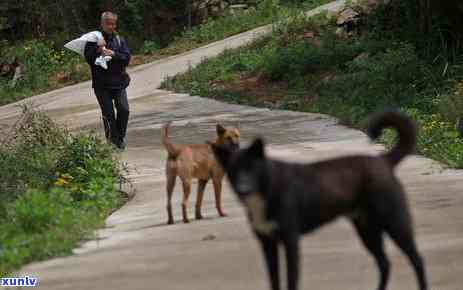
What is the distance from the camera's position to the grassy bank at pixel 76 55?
31.6 m

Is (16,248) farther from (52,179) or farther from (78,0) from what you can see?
(78,0)

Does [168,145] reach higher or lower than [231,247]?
higher

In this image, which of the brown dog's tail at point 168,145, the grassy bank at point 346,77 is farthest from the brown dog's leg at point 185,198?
the grassy bank at point 346,77

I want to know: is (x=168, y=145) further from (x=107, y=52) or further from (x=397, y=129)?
(x=107, y=52)

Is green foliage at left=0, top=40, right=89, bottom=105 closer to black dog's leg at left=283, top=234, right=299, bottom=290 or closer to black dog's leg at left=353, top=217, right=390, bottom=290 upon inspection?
black dog's leg at left=353, top=217, right=390, bottom=290

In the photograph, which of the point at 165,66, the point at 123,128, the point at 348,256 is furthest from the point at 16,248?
the point at 165,66

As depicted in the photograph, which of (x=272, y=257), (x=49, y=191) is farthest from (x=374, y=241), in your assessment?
(x=49, y=191)

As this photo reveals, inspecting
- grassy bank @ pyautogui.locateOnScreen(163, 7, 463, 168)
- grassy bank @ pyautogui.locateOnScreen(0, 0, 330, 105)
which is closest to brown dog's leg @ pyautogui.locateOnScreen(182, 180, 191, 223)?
grassy bank @ pyautogui.locateOnScreen(163, 7, 463, 168)

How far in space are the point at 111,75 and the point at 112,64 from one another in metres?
0.17

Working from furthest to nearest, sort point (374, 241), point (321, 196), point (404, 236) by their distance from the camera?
point (374, 241) → point (404, 236) → point (321, 196)

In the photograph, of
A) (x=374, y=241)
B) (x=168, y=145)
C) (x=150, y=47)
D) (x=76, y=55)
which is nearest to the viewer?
(x=374, y=241)

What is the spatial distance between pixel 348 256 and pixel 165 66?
74.1 feet

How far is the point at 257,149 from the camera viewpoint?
Answer: 15.5 feet

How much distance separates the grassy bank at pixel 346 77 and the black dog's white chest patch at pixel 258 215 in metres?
7.76
